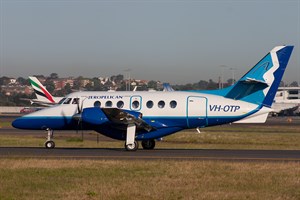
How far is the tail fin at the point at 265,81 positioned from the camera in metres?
33.2

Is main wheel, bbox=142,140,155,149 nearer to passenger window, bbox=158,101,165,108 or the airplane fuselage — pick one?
the airplane fuselage

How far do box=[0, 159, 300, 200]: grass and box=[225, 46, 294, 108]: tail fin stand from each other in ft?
30.6

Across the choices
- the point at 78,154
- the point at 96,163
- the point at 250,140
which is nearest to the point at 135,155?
the point at 78,154

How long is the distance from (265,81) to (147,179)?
15271mm

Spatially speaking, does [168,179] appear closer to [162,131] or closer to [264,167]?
[264,167]

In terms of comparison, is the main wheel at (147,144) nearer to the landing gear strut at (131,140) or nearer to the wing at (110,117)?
the wing at (110,117)

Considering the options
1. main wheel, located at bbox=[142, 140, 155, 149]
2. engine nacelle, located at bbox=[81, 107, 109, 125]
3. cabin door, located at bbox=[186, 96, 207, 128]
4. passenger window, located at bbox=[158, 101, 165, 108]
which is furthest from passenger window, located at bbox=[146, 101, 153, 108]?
engine nacelle, located at bbox=[81, 107, 109, 125]

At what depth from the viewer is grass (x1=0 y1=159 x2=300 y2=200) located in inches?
666

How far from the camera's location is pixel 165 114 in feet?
109

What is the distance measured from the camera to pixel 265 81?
33375 mm

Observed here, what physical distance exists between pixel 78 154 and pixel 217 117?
786 cm

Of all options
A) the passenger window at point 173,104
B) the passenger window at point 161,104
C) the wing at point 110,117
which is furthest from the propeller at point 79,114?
the passenger window at point 173,104

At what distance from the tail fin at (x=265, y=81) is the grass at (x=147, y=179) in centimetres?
931

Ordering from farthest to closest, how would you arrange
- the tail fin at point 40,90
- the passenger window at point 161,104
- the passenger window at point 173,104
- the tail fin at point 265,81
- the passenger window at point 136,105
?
the tail fin at point 40,90
the passenger window at point 136,105
the passenger window at point 161,104
the passenger window at point 173,104
the tail fin at point 265,81
